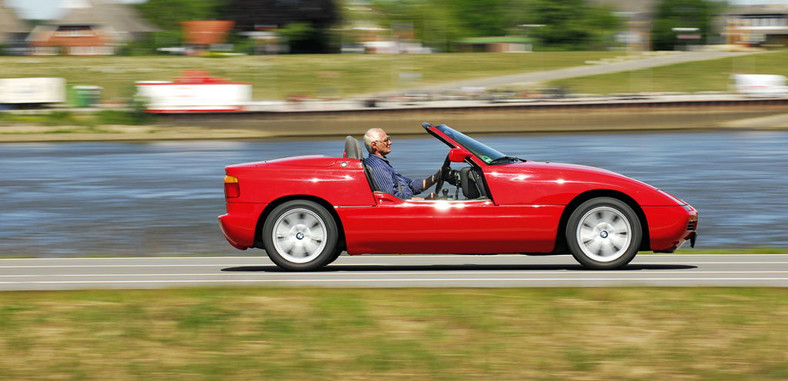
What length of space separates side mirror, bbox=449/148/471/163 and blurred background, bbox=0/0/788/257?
5669mm

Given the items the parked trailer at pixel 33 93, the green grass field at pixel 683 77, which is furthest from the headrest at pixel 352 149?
the green grass field at pixel 683 77

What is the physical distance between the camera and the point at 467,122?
66.8 m

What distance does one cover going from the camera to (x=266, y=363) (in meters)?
6.06

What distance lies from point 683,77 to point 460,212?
85482 millimetres

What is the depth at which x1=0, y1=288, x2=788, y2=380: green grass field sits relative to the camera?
591cm

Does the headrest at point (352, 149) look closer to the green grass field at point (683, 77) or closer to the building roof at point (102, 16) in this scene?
the green grass field at point (683, 77)

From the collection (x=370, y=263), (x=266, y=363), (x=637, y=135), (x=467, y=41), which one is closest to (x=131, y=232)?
(x=370, y=263)

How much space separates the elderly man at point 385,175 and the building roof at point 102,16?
4858 inches

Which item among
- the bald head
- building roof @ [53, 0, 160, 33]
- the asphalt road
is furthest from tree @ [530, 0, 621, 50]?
the bald head

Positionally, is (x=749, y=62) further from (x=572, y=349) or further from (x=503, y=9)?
(x=572, y=349)

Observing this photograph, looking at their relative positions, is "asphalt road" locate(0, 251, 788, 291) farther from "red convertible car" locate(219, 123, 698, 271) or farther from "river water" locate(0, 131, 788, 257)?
"river water" locate(0, 131, 788, 257)

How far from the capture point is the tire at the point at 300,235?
960cm

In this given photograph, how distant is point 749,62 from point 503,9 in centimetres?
4336

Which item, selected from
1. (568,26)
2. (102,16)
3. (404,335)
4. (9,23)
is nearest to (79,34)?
(102,16)
